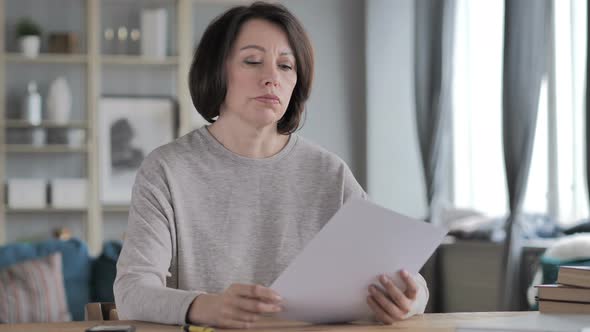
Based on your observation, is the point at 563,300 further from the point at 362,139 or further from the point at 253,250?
the point at 362,139

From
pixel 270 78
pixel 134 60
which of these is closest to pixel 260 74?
pixel 270 78

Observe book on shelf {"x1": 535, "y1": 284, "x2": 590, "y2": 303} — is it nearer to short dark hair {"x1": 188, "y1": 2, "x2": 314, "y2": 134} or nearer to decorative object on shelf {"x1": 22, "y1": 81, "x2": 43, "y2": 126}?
short dark hair {"x1": 188, "y1": 2, "x2": 314, "y2": 134}

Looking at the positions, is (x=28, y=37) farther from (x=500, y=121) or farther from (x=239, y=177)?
(x=239, y=177)

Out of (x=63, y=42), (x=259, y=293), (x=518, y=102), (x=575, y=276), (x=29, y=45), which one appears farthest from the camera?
(x=63, y=42)

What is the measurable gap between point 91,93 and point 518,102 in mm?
2957

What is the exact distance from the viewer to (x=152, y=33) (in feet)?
20.8

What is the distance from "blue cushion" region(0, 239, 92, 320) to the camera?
4.03 m

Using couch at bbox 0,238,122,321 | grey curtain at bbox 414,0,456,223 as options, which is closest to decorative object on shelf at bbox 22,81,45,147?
couch at bbox 0,238,122,321

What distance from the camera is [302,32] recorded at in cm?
202

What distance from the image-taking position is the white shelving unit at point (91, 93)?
243 inches

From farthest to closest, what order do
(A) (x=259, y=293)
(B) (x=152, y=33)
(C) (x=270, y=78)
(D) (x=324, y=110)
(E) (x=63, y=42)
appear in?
(D) (x=324, y=110)
(B) (x=152, y=33)
(E) (x=63, y=42)
(C) (x=270, y=78)
(A) (x=259, y=293)

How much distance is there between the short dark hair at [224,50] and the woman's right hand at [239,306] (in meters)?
0.60

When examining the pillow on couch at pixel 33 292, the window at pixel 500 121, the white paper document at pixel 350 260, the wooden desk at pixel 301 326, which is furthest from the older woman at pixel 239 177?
the window at pixel 500 121

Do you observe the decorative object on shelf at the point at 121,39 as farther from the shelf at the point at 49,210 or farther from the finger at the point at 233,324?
the finger at the point at 233,324
